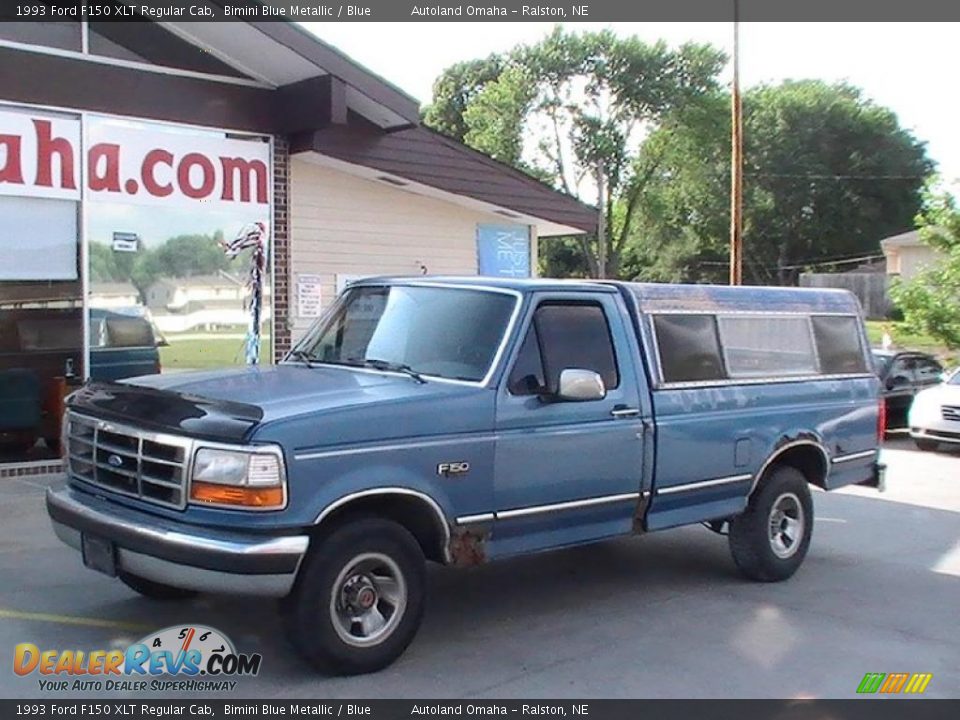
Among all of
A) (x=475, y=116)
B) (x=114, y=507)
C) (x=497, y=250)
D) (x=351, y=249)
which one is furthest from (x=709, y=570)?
(x=475, y=116)

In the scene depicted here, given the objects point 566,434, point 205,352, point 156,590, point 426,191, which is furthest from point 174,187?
point 566,434

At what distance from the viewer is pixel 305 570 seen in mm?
5059

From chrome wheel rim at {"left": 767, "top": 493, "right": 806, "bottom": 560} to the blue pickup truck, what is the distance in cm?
2

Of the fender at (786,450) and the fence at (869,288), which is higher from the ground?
the fence at (869,288)

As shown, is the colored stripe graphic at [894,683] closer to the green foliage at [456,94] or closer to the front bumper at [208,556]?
the front bumper at [208,556]

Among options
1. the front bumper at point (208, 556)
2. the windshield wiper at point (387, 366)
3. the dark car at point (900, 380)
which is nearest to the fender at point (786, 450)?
the windshield wiper at point (387, 366)

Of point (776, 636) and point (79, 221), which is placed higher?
point (79, 221)

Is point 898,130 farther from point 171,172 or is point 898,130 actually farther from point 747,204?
point 171,172

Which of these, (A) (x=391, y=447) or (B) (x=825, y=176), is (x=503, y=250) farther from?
(B) (x=825, y=176)

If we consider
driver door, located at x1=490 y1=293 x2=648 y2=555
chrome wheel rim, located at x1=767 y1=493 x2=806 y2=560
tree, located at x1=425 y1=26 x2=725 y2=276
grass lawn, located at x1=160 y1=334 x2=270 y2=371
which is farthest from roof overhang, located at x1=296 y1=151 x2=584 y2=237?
tree, located at x1=425 y1=26 x2=725 y2=276

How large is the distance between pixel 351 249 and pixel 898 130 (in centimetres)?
5746

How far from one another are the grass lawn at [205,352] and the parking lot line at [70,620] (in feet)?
19.0

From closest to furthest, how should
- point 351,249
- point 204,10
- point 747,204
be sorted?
point 204,10
point 351,249
point 747,204

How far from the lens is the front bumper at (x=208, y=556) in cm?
484
